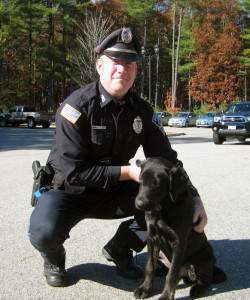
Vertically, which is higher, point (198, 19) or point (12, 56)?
point (198, 19)

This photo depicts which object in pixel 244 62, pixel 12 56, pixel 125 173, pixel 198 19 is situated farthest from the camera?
pixel 198 19

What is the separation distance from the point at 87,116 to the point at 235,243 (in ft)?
7.12

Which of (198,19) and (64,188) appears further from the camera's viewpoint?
(198,19)

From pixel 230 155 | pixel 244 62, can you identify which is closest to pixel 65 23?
pixel 244 62

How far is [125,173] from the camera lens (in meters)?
2.72

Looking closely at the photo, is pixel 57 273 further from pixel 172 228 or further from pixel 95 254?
pixel 172 228

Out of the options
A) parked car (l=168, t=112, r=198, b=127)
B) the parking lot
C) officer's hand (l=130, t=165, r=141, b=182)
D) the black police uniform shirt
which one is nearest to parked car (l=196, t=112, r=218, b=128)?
parked car (l=168, t=112, r=198, b=127)

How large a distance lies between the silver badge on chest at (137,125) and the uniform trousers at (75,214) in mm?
480

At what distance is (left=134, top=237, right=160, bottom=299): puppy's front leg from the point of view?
2592mm

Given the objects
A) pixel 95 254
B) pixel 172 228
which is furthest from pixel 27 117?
pixel 172 228

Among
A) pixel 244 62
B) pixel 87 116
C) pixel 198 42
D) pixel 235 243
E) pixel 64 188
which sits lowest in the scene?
pixel 235 243

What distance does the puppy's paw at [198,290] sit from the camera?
2.70 meters

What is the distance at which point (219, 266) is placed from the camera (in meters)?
3.26

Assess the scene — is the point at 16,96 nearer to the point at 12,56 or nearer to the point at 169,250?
the point at 12,56
